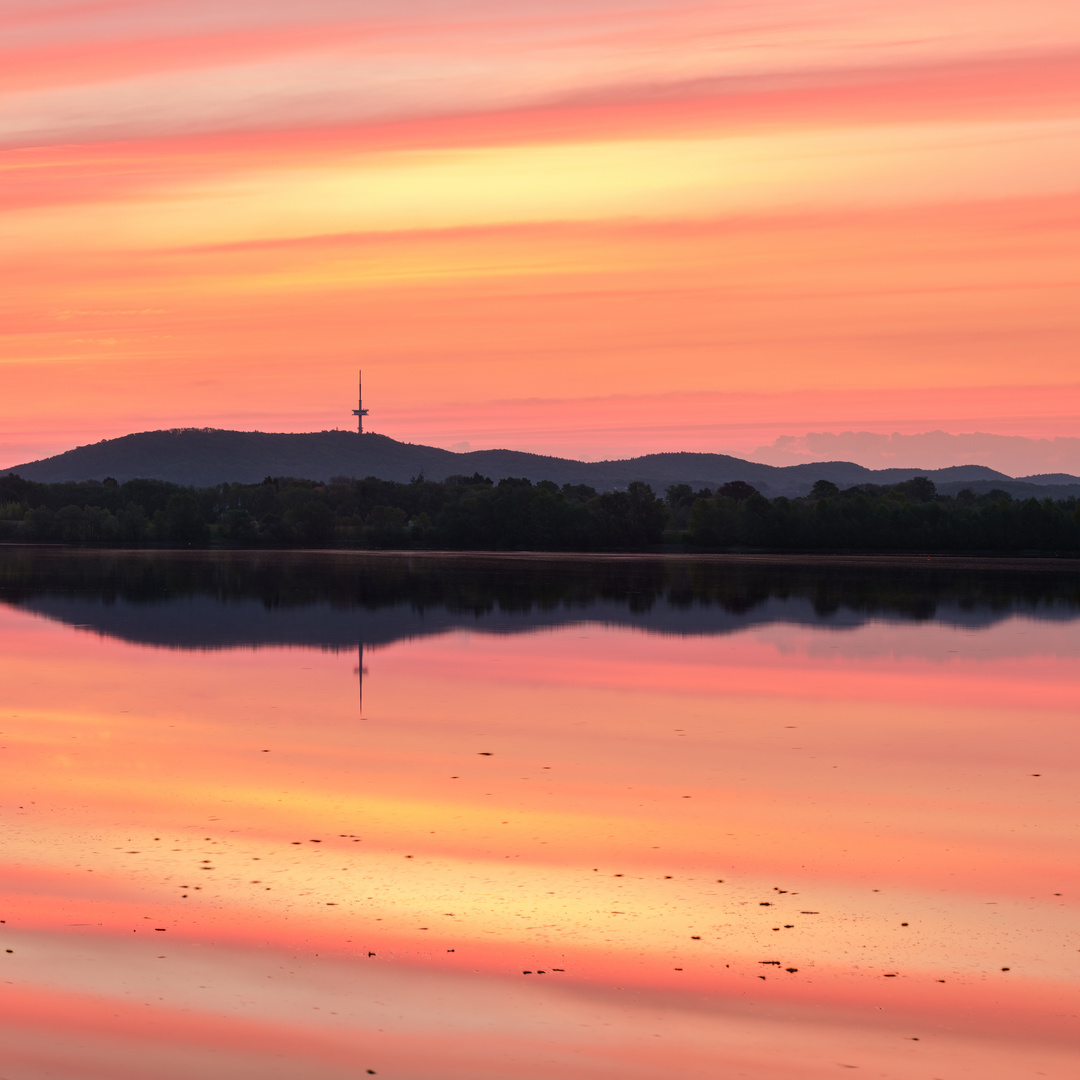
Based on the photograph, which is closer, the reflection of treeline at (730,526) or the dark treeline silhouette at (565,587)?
the dark treeline silhouette at (565,587)

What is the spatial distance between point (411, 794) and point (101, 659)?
2153 cm

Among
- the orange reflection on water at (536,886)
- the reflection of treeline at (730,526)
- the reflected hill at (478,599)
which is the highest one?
the reflection of treeline at (730,526)

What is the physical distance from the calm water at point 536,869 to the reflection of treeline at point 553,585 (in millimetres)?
27388

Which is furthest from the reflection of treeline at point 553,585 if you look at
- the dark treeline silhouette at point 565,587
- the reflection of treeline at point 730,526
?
the reflection of treeline at point 730,526

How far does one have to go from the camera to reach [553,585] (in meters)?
83.4

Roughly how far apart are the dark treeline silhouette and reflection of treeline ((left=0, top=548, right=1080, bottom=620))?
88mm

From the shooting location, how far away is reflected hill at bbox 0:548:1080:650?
51.2 m

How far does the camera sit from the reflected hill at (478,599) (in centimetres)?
5122

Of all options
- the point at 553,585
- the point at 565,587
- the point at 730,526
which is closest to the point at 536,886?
the point at 565,587

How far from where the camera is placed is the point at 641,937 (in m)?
13.6

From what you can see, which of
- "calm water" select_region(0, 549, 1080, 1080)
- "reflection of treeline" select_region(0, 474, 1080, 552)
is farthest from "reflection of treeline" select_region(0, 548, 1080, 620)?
"reflection of treeline" select_region(0, 474, 1080, 552)

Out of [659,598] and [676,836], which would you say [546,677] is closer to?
[676,836]

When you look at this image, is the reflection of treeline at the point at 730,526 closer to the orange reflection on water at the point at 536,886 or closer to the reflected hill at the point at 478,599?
the reflected hill at the point at 478,599

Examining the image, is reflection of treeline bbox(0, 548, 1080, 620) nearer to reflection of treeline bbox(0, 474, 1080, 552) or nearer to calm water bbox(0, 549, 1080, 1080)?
calm water bbox(0, 549, 1080, 1080)
